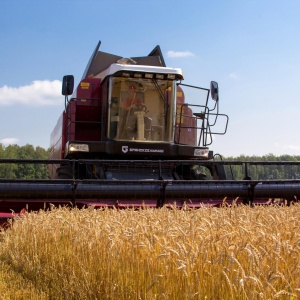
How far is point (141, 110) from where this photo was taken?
945 centimetres

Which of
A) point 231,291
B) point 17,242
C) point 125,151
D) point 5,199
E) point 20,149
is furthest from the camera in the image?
point 20,149

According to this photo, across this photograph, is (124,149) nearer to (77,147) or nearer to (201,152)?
(77,147)

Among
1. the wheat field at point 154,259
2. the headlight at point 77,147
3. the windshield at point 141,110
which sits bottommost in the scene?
the wheat field at point 154,259

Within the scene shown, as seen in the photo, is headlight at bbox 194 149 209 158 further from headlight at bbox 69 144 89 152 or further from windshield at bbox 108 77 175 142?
headlight at bbox 69 144 89 152

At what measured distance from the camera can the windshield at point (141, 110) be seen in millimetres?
9219

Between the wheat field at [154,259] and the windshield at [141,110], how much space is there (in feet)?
12.9

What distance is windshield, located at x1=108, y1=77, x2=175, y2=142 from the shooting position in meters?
9.22

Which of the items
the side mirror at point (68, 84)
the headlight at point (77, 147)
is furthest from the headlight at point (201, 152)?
the side mirror at point (68, 84)

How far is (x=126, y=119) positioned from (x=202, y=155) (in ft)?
4.98

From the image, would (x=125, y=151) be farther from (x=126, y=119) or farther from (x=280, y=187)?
(x=280, y=187)

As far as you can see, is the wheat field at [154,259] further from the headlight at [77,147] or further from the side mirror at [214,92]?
the side mirror at [214,92]

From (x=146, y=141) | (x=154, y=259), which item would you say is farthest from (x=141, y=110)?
(x=154, y=259)

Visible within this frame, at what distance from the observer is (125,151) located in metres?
8.79

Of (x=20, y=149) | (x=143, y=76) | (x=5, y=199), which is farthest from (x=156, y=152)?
(x=20, y=149)
